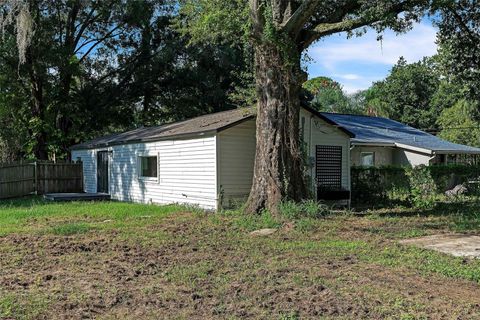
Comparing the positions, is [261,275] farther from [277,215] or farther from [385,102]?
[385,102]

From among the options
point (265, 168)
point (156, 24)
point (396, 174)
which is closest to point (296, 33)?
point (265, 168)

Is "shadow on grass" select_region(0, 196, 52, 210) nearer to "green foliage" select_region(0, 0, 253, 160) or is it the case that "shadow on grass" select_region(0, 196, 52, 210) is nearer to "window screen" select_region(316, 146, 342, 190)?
"green foliage" select_region(0, 0, 253, 160)

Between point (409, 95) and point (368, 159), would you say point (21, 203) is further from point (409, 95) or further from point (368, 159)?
point (409, 95)

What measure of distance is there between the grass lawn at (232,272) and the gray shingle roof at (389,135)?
415 inches

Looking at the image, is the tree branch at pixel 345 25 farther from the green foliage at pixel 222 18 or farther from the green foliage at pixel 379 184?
the green foliage at pixel 379 184

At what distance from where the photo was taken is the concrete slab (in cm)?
725

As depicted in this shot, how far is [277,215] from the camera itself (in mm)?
11070

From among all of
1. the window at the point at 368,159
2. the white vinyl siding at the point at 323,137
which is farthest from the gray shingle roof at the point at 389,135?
the white vinyl siding at the point at 323,137

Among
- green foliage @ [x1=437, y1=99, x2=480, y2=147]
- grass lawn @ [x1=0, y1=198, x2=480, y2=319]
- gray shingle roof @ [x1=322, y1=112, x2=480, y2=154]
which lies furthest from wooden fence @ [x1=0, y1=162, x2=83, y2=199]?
green foliage @ [x1=437, y1=99, x2=480, y2=147]

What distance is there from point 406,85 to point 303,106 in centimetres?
2732

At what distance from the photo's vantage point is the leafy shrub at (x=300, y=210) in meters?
10.9

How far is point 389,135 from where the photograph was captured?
22438 millimetres

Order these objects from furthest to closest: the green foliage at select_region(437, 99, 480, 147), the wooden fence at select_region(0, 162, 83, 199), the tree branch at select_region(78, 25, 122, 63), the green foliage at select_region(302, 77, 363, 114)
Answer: the green foliage at select_region(302, 77, 363, 114) → the green foliage at select_region(437, 99, 480, 147) → the tree branch at select_region(78, 25, 122, 63) → the wooden fence at select_region(0, 162, 83, 199)

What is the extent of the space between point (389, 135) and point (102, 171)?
44.2ft
